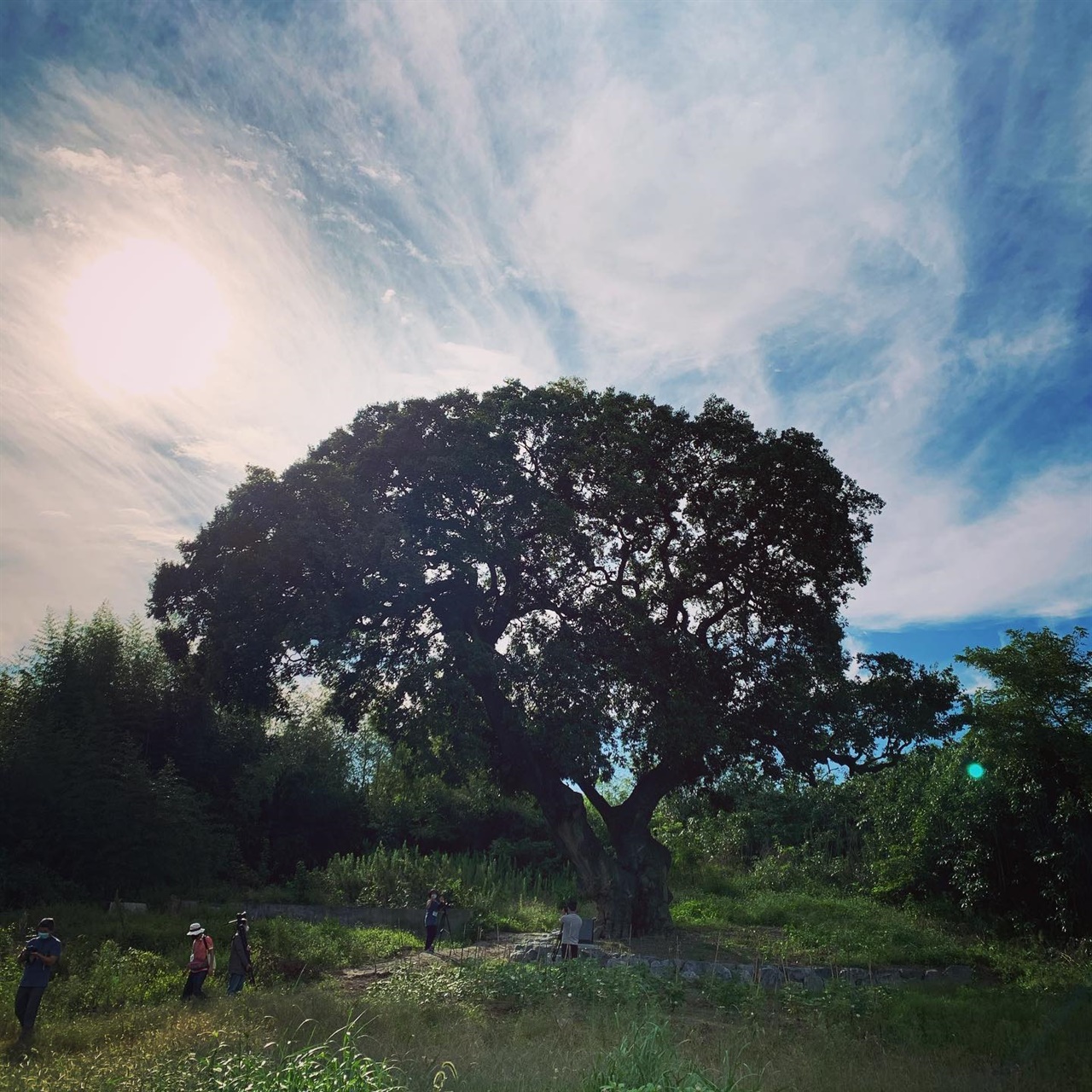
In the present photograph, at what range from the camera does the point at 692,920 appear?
20.5 metres

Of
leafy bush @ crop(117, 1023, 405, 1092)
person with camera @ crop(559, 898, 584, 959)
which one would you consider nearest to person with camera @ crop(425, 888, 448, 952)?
person with camera @ crop(559, 898, 584, 959)

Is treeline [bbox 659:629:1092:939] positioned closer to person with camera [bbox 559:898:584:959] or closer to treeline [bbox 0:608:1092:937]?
treeline [bbox 0:608:1092:937]

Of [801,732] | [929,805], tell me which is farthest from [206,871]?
[929,805]

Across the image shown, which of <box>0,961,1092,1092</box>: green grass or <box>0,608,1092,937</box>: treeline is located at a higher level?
<box>0,608,1092,937</box>: treeline

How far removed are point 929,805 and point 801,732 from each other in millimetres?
4286

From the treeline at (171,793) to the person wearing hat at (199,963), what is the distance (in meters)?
6.49

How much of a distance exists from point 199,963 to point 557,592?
1024 centimetres

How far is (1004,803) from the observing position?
16719mm

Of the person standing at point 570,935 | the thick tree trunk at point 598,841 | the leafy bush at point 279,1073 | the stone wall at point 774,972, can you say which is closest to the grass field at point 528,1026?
the leafy bush at point 279,1073

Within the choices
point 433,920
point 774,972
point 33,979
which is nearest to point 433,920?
point 433,920

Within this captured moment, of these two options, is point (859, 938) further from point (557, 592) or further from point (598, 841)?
point (557, 592)

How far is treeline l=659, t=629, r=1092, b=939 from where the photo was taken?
15.2 meters

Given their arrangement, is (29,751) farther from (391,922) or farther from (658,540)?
(658,540)

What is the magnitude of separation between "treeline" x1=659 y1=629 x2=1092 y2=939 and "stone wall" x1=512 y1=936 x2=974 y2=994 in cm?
332
